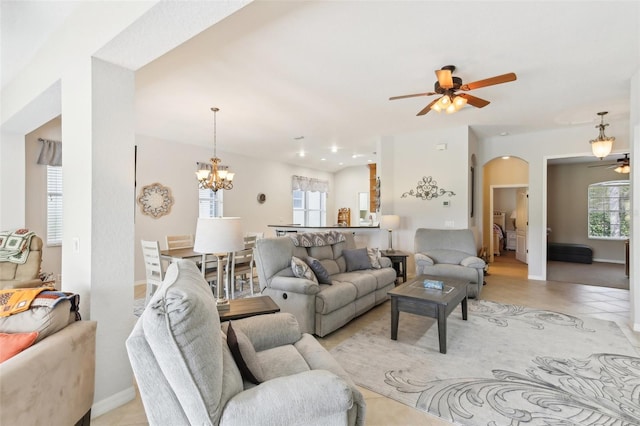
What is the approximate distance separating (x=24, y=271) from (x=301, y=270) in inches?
113

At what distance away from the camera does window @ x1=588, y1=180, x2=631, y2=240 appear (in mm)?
7523

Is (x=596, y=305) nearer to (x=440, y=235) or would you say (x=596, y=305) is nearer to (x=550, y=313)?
(x=550, y=313)

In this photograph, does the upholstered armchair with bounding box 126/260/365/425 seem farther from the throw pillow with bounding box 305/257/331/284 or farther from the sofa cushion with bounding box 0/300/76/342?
the throw pillow with bounding box 305/257/331/284

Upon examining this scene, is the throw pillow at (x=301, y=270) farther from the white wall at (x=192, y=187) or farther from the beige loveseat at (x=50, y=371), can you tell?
the white wall at (x=192, y=187)

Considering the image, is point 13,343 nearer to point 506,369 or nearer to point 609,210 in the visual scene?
point 506,369

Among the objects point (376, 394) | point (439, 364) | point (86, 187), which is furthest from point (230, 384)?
point (439, 364)

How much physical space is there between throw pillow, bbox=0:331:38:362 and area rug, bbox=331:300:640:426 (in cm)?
208

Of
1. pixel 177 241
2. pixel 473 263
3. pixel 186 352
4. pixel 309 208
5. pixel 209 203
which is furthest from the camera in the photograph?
pixel 309 208

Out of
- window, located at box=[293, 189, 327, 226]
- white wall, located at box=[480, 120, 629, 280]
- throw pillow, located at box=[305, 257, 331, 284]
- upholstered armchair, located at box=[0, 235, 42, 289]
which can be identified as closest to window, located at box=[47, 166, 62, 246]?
upholstered armchair, located at box=[0, 235, 42, 289]

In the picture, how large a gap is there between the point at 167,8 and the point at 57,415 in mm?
2178

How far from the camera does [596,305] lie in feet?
13.9

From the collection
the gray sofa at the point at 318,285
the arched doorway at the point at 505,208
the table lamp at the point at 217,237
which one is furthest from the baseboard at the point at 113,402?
the arched doorway at the point at 505,208

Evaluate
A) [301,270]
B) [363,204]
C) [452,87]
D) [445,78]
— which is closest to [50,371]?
[301,270]

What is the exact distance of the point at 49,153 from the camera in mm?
4512
